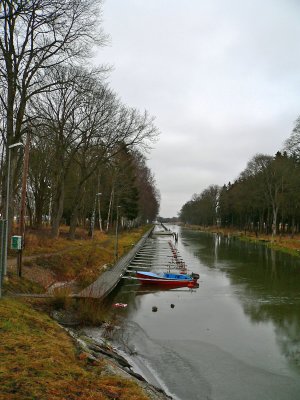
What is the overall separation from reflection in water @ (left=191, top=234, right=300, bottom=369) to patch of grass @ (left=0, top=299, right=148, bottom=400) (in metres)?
6.43

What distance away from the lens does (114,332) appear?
1320cm

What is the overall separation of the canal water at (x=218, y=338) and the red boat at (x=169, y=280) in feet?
2.22

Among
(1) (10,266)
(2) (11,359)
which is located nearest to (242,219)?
(1) (10,266)

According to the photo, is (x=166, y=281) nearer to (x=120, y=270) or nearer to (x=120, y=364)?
(x=120, y=270)

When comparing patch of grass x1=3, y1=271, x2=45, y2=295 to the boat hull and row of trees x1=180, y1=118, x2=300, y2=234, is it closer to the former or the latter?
the boat hull

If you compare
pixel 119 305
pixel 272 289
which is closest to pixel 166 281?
pixel 272 289

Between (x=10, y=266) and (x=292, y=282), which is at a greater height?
(x=10, y=266)

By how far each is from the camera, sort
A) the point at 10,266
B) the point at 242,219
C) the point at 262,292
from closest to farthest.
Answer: the point at 10,266, the point at 262,292, the point at 242,219

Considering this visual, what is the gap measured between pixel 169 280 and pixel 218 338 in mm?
10307

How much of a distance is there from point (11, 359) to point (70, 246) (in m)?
21.8

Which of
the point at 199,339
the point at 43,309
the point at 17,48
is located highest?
the point at 17,48

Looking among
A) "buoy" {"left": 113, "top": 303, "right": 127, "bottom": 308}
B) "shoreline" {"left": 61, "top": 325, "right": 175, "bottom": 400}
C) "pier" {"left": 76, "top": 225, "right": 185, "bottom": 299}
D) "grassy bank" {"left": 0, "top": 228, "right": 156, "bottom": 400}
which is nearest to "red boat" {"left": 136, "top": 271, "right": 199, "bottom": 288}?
"pier" {"left": 76, "top": 225, "right": 185, "bottom": 299}

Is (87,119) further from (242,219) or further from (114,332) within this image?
(242,219)

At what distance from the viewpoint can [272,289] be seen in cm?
2364
